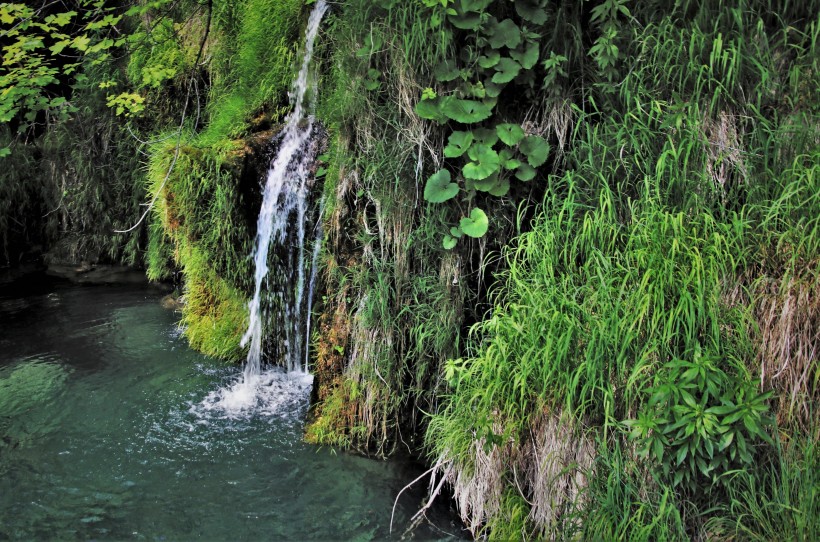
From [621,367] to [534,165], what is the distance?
3.67 feet

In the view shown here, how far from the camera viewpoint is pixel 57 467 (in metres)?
3.28

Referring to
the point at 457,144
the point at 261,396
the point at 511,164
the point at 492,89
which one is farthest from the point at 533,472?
the point at 261,396

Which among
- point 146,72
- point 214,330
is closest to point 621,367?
point 214,330

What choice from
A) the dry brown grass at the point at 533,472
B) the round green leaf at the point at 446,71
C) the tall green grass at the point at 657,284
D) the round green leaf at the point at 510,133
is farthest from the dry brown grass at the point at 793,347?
the round green leaf at the point at 446,71

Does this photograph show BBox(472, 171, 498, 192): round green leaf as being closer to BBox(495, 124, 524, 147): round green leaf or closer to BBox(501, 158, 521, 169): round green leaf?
BBox(501, 158, 521, 169): round green leaf

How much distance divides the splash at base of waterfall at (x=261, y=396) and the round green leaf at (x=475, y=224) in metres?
1.83

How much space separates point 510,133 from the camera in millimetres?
2906

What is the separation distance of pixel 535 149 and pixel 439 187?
0.53 meters

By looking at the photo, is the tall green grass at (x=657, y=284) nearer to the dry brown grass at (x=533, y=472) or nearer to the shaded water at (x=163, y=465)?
the dry brown grass at (x=533, y=472)

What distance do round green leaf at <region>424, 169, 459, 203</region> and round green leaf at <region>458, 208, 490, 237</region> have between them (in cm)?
15

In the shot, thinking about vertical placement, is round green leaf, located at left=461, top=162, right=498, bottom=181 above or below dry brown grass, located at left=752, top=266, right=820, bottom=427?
above

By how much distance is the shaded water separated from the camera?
9.23 ft

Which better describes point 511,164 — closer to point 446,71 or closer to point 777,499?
point 446,71

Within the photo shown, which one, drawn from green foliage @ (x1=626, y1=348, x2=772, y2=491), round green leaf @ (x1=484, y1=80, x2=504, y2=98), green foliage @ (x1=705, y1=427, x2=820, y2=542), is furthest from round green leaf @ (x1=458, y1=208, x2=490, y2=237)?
green foliage @ (x1=705, y1=427, x2=820, y2=542)
